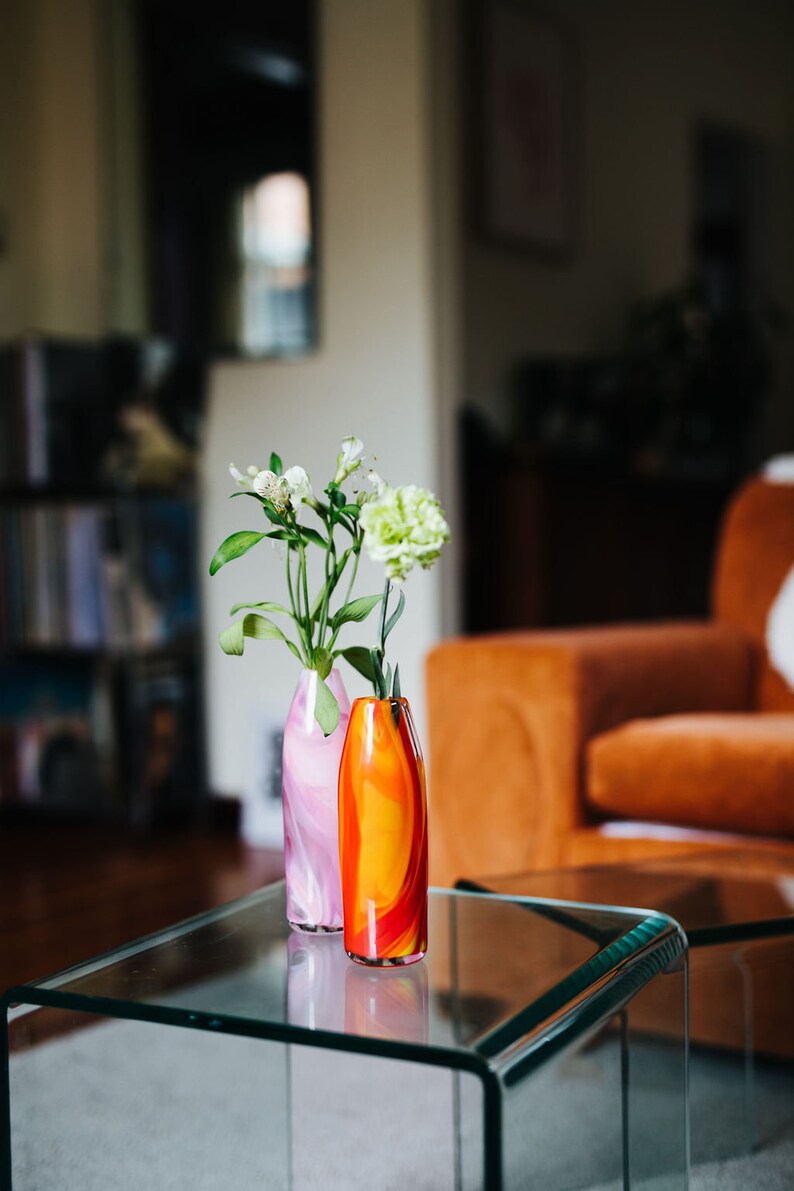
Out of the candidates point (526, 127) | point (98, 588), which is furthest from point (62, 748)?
point (526, 127)

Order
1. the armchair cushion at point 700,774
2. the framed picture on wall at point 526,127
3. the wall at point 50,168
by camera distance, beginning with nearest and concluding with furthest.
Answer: the armchair cushion at point 700,774 < the wall at point 50,168 < the framed picture on wall at point 526,127

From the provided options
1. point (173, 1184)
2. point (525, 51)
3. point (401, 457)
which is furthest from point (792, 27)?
point (173, 1184)

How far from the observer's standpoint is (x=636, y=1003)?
1228 millimetres

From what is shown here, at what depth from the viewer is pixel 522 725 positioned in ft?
6.47

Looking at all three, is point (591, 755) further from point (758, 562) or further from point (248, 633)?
point (248, 633)

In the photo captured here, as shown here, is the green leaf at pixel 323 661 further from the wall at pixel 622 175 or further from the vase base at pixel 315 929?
the wall at pixel 622 175

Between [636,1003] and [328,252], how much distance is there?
2.43 meters

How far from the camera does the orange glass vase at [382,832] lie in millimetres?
1066

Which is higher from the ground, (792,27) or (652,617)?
(792,27)

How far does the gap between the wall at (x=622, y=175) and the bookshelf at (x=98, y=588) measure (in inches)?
39.7

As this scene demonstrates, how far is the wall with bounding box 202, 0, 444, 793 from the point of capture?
3162 mm

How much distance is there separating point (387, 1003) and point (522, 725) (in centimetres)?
100

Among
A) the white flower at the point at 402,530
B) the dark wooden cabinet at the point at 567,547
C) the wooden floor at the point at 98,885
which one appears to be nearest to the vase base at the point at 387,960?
the white flower at the point at 402,530

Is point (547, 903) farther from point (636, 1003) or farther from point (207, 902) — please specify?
point (207, 902)
